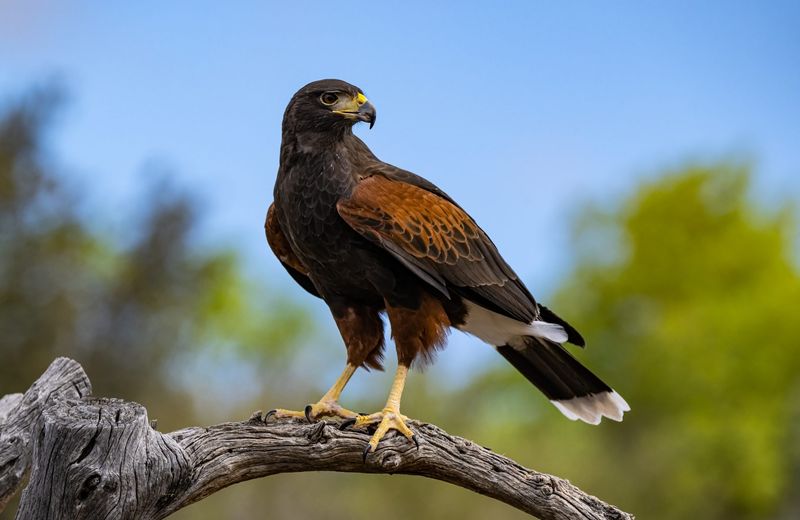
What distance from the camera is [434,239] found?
5.76 metres

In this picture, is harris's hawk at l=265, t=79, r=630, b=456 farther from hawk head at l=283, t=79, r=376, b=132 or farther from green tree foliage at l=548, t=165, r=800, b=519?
green tree foliage at l=548, t=165, r=800, b=519

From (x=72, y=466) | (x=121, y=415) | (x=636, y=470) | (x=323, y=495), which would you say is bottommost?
(x=72, y=466)

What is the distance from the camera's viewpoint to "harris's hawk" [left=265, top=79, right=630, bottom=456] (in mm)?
5602

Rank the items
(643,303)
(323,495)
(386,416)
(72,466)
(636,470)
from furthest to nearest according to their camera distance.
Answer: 1. (643,303)
2. (636,470)
3. (323,495)
4. (386,416)
5. (72,466)

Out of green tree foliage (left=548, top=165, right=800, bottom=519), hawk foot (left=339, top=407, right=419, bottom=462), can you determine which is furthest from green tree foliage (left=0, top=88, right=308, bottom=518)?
hawk foot (left=339, top=407, right=419, bottom=462)

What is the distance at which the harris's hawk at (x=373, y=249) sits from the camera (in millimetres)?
5602

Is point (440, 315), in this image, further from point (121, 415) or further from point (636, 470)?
point (636, 470)

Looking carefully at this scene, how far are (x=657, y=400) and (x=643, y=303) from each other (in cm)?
591

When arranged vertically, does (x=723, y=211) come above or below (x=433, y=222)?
above

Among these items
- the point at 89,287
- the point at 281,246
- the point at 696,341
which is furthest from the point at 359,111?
the point at 696,341

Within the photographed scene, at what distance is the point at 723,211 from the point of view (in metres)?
37.9

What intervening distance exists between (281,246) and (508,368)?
30.9 m

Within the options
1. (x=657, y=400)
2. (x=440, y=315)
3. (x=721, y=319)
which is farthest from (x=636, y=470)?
(x=440, y=315)

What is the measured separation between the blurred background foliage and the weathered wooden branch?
10.9m
